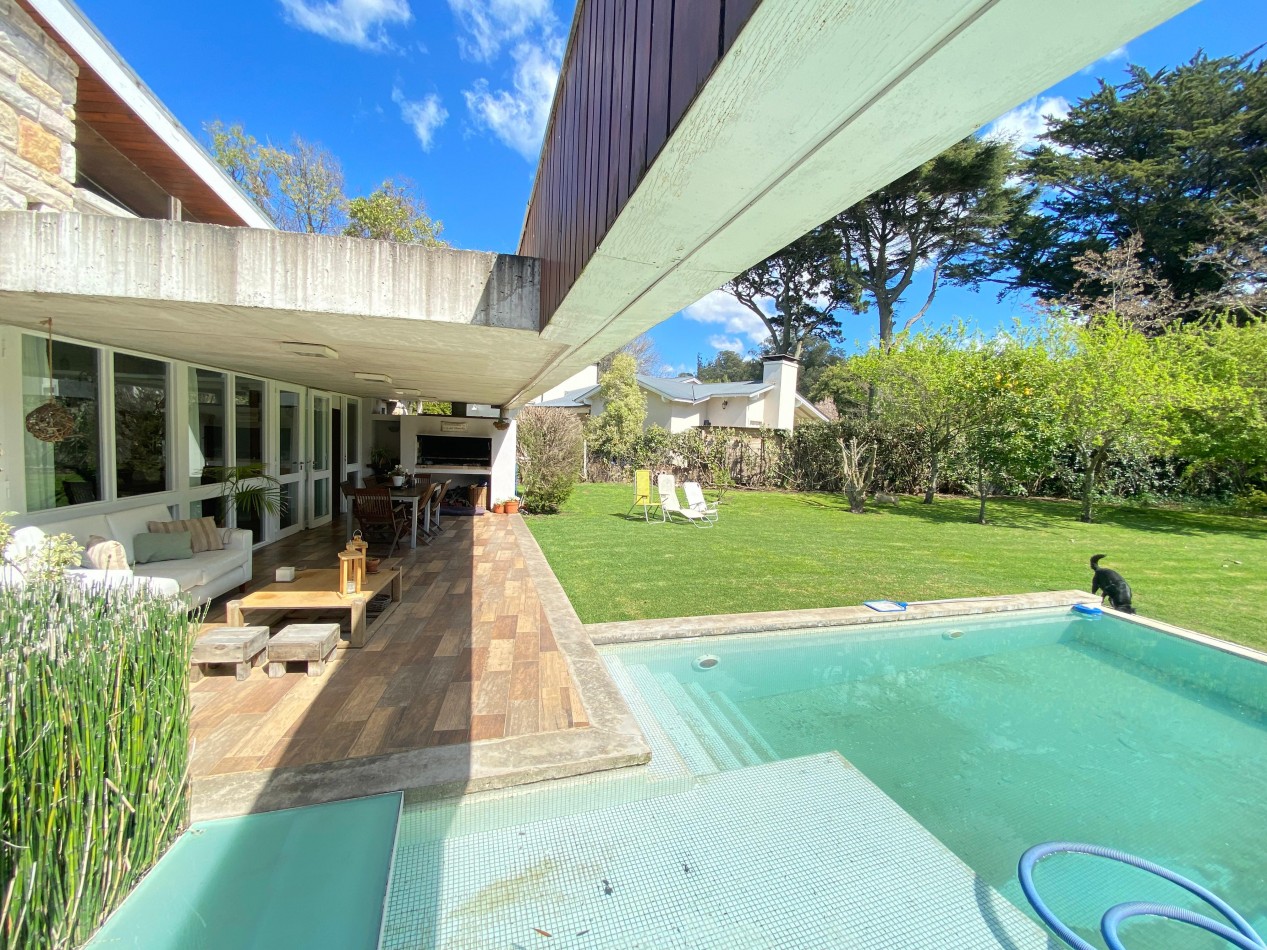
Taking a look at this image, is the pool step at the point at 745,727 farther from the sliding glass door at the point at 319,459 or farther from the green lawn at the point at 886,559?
the sliding glass door at the point at 319,459

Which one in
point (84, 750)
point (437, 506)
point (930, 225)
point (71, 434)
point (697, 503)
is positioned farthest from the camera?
point (930, 225)

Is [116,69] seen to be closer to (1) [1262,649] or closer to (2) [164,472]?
(2) [164,472]

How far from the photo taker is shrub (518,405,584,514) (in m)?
11.2

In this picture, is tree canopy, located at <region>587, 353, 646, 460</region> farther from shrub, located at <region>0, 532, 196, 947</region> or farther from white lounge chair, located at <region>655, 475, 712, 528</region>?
shrub, located at <region>0, 532, 196, 947</region>

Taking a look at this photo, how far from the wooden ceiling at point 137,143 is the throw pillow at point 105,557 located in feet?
11.3

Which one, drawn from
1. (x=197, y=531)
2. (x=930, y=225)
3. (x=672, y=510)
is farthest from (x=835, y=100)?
(x=930, y=225)

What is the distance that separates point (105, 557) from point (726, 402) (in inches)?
791

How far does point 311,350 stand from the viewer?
13.9 ft

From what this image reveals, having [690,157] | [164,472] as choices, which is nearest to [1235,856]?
[690,157]

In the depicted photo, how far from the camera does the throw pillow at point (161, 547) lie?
190 inches

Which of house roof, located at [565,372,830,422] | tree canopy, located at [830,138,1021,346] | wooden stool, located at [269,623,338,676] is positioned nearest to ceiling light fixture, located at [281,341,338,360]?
wooden stool, located at [269,623,338,676]

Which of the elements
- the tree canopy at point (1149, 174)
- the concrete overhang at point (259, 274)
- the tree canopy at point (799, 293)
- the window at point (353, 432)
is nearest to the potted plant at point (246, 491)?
the window at point (353, 432)

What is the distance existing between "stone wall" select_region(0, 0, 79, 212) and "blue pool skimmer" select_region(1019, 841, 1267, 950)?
245 inches

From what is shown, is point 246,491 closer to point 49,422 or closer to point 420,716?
point 49,422
